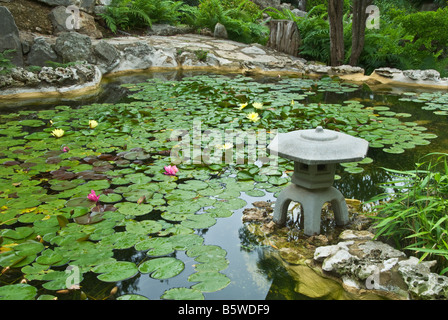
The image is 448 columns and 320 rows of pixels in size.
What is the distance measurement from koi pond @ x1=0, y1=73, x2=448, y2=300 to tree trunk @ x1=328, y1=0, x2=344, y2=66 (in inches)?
73.9

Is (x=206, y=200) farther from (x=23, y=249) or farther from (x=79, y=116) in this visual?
(x=79, y=116)

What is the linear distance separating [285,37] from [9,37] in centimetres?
468

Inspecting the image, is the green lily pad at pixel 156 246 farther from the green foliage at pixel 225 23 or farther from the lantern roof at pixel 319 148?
the green foliage at pixel 225 23

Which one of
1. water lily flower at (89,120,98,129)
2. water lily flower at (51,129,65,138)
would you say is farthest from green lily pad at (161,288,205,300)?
water lily flower at (89,120,98,129)

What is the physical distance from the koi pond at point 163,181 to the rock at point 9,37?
1165 mm

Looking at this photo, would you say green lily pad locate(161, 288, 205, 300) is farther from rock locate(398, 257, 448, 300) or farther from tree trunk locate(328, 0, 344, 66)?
tree trunk locate(328, 0, 344, 66)

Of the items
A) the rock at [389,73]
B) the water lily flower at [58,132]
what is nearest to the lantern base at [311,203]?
the water lily flower at [58,132]

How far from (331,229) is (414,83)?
4512 millimetres

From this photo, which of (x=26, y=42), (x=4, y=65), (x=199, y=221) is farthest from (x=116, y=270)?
(x=26, y=42)

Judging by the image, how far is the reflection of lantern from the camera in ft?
5.85

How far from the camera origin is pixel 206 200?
2.30m

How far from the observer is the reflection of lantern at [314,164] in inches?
70.2

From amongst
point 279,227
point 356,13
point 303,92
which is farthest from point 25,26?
point 279,227

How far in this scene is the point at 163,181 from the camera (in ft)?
8.35
